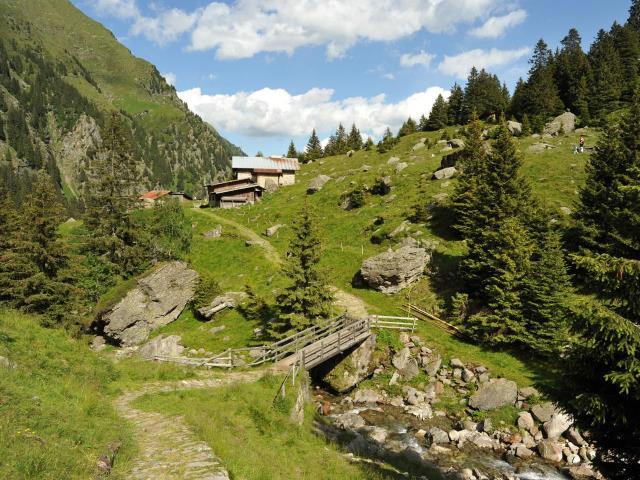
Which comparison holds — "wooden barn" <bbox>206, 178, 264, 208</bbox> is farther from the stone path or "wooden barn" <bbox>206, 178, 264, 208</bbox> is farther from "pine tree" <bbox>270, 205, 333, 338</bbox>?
the stone path

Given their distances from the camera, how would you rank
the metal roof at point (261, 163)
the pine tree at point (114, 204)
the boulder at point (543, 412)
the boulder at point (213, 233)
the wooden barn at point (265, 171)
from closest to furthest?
the boulder at point (543, 412), the pine tree at point (114, 204), the boulder at point (213, 233), the wooden barn at point (265, 171), the metal roof at point (261, 163)

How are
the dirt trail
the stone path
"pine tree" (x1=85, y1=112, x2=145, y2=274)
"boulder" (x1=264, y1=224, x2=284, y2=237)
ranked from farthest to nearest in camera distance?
"boulder" (x1=264, y1=224, x2=284, y2=237) → "pine tree" (x1=85, y1=112, x2=145, y2=274) → the dirt trail → the stone path

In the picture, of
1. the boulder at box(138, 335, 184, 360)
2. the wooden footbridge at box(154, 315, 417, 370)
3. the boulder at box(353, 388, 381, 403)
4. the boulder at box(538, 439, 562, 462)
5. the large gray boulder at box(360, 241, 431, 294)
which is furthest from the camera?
the large gray boulder at box(360, 241, 431, 294)

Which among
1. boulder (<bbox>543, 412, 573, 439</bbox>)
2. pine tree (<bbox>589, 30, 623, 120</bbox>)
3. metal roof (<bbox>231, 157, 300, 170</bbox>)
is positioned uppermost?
pine tree (<bbox>589, 30, 623, 120</bbox>)

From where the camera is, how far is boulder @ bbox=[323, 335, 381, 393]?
Result: 2731cm

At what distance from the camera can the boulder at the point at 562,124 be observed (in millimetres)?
68250

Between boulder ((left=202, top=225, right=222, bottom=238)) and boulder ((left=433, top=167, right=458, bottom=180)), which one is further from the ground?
boulder ((left=433, top=167, right=458, bottom=180))

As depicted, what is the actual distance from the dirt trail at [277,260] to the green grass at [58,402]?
54.0ft

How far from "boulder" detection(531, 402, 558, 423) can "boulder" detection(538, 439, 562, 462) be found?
150 centimetres

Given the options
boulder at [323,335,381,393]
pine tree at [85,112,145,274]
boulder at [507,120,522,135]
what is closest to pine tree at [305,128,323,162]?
boulder at [507,120,522,135]

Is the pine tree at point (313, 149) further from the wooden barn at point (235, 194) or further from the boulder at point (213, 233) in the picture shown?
the boulder at point (213, 233)

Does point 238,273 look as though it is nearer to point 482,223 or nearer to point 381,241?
point 381,241

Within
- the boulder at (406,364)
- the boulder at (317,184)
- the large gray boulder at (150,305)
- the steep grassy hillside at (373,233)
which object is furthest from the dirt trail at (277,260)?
the boulder at (317,184)

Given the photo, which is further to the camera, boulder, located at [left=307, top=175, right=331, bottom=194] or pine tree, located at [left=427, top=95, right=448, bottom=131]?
pine tree, located at [left=427, top=95, right=448, bottom=131]
